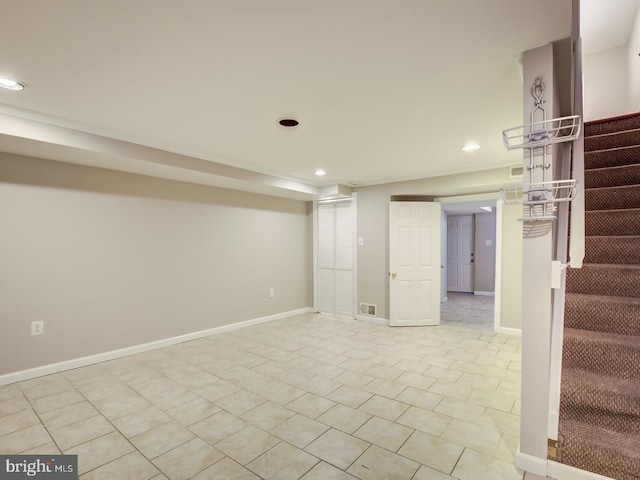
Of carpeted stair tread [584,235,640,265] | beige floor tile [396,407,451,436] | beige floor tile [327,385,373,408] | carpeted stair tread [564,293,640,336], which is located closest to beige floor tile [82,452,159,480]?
beige floor tile [327,385,373,408]

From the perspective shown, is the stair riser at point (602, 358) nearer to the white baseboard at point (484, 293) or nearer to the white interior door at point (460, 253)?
the white baseboard at point (484, 293)

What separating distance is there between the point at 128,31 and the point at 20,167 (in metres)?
2.36

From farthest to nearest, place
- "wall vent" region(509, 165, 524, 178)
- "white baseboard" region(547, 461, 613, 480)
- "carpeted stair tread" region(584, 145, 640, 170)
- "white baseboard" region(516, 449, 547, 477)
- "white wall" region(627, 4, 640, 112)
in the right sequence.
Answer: "wall vent" region(509, 165, 524, 178) < "white wall" region(627, 4, 640, 112) < "carpeted stair tread" region(584, 145, 640, 170) < "white baseboard" region(516, 449, 547, 477) < "white baseboard" region(547, 461, 613, 480)

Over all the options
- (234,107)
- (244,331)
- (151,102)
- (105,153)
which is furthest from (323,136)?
(244,331)

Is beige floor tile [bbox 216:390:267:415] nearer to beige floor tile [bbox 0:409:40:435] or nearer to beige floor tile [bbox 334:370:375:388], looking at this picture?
beige floor tile [bbox 334:370:375:388]

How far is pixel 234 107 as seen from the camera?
7.97 feet

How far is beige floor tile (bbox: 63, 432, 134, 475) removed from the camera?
6.08ft

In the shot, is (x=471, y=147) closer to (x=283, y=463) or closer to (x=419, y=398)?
(x=419, y=398)

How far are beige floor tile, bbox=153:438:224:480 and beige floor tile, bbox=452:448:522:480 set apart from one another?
141cm

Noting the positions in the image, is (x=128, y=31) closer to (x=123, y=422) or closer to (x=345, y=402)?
(x=123, y=422)

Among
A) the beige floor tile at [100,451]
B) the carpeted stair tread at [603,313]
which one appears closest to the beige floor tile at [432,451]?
the carpeted stair tread at [603,313]

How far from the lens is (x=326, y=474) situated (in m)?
1.76

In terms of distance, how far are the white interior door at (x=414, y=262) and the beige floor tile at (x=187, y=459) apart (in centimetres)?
346

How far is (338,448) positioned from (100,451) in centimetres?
147
